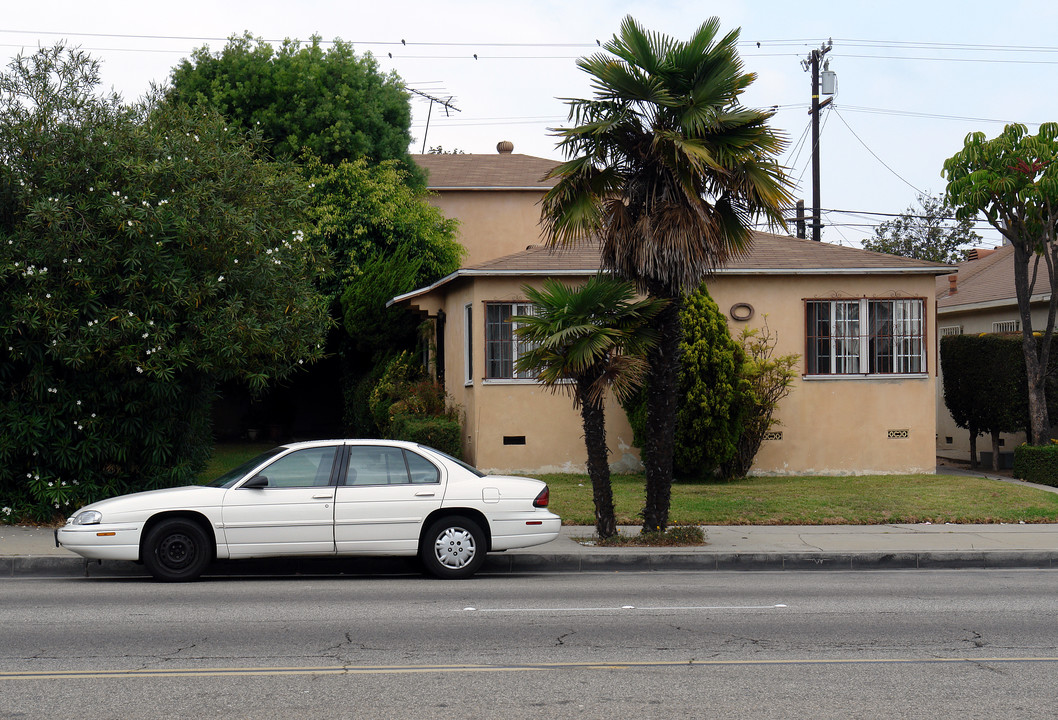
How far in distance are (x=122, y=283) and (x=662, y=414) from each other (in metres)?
6.89

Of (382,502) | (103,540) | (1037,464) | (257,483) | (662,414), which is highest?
(662,414)

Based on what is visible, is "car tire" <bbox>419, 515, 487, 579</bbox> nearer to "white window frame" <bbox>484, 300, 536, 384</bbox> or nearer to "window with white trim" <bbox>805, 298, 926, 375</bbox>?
"white window frame" <bbox>484, 300, 536, 384</bbox>

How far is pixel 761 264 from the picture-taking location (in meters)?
19.7

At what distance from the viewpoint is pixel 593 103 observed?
12.9 metres

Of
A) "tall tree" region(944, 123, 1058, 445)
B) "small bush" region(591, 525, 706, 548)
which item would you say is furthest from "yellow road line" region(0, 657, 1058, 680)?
"tall tree" region(944, 123, 1058, 445)

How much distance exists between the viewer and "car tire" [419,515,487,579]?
10.9 metres

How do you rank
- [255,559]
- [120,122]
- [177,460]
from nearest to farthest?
[255,559], [120,122], [177,460]

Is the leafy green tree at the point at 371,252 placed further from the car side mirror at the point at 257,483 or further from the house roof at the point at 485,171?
the car side mirror at the point at 257,483

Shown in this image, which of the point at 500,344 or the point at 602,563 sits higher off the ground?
the point at 500,344

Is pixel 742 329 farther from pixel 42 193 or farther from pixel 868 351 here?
pixel 42 193

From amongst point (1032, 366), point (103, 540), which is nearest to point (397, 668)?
point (103, 540)

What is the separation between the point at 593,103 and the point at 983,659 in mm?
8108

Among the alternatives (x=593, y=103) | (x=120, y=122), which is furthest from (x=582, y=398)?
(x=120, y=122)

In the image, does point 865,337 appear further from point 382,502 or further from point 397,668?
point 397,668
